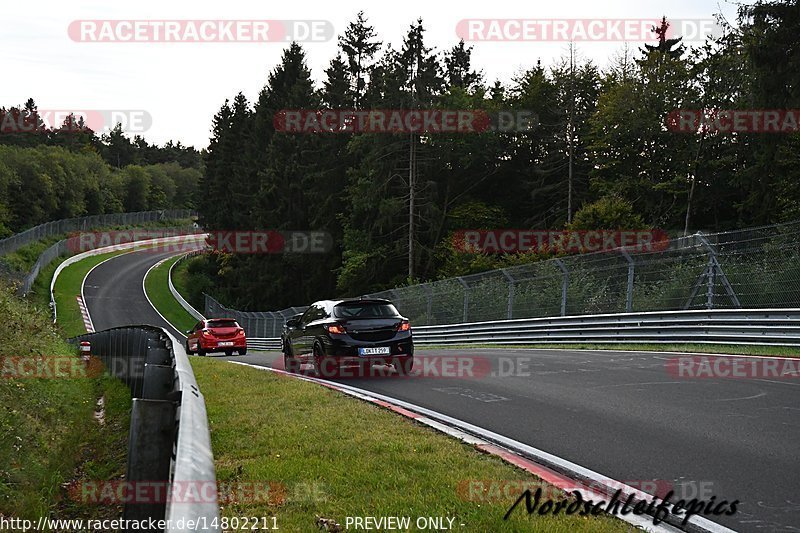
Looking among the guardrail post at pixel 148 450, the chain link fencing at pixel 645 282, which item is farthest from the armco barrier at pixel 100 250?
the guardrail post at pixel 148 450

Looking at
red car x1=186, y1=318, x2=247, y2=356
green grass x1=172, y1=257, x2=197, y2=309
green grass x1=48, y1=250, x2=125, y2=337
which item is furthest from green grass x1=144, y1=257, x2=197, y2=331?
red car x1=186, y1=318, x2=247, y2=356

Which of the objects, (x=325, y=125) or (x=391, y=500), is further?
(x=325, y=125)

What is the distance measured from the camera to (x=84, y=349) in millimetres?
21875

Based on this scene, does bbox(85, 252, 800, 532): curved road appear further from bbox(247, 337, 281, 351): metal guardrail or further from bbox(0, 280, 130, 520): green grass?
bbox(247, 337, 281, 351): metal guardrail

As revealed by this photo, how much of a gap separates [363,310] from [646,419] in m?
6.63

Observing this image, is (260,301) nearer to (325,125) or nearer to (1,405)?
(325,125)

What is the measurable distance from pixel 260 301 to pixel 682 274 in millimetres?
49259

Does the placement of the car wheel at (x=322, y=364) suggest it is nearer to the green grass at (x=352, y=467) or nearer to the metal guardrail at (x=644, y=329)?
the green grass at (x=352, y=467)

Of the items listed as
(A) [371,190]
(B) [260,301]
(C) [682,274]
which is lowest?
(B) [260,301]

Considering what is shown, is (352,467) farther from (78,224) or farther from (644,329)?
(78,224)

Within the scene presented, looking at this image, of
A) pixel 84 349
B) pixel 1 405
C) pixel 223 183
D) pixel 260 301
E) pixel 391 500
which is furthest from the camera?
pixel 223 183

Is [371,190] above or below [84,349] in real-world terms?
above

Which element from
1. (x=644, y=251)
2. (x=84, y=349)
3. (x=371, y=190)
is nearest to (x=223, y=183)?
(x=371, y=190)

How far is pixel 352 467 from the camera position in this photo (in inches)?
230
